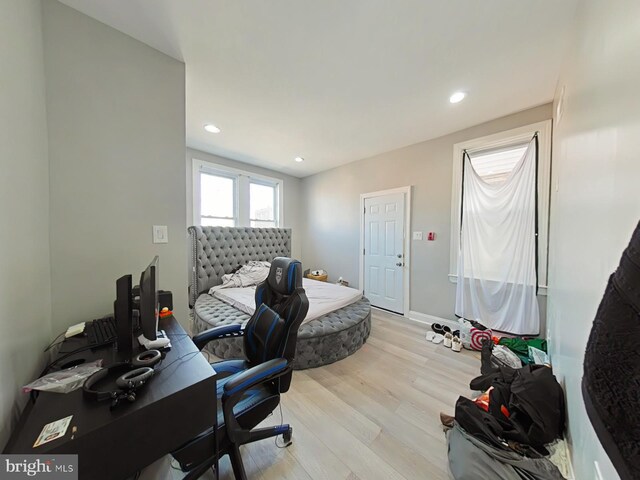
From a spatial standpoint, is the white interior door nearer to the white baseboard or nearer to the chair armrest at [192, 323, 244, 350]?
the white baseboard

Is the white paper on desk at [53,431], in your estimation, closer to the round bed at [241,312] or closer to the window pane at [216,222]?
the round bed at [241,312]

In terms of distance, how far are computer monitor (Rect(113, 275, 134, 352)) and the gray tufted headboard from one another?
7.53ft

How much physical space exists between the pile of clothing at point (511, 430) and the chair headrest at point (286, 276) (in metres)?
1.34

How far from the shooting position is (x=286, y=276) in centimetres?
150

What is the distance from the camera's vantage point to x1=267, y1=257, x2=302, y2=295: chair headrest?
1484mm

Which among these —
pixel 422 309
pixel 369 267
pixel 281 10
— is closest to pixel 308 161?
pixel 369 267

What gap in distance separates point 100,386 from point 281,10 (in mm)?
2173

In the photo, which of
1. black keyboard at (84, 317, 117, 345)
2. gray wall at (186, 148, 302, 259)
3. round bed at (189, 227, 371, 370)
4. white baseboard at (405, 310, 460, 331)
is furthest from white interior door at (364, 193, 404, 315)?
black keyboard at (84, 317, 117, 345)

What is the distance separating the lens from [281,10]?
138 cm

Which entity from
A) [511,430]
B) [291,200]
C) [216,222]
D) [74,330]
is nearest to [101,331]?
[74,330]

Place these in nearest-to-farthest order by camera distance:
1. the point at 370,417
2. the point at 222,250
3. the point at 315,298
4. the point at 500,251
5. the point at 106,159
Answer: the point at 106,159
the point at 370,417
the point at 500,251
the point at 315,298
the point at 222,250

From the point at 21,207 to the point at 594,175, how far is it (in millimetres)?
2573

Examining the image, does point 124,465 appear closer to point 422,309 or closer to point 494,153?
point 422,309

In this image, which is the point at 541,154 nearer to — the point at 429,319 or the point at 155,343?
the point at 429,319
